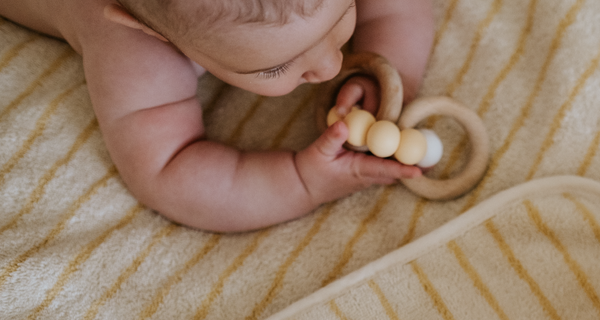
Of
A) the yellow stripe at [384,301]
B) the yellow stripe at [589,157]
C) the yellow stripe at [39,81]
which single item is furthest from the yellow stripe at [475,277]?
the yellow stripe at [39,81]

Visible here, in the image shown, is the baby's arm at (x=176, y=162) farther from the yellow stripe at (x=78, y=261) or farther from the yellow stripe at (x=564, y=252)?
the yellow stripe at (x=564, y=252)

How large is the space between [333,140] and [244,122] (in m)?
0.23

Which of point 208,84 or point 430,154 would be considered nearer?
point 430,154

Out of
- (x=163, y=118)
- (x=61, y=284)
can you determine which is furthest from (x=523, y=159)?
(x=61, y=284)

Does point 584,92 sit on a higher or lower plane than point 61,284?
higher

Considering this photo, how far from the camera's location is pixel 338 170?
1.99 ft

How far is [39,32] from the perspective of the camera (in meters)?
0.75

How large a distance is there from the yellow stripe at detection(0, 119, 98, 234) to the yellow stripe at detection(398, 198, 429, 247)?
1.63ft

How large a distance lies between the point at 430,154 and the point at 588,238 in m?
0.21

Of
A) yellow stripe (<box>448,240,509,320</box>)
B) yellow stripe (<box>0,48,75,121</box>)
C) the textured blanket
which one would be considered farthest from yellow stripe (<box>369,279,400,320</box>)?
yellow stripe (<box>0,48,75,121</box>)

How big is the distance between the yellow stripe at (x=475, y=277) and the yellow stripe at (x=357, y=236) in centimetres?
11

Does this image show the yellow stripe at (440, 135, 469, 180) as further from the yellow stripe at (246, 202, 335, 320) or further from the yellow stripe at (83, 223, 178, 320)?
the yellow stripe at (83, 223, 178, 320)

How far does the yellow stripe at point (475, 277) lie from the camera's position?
518mm

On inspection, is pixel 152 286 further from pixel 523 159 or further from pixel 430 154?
pixel 523 159
